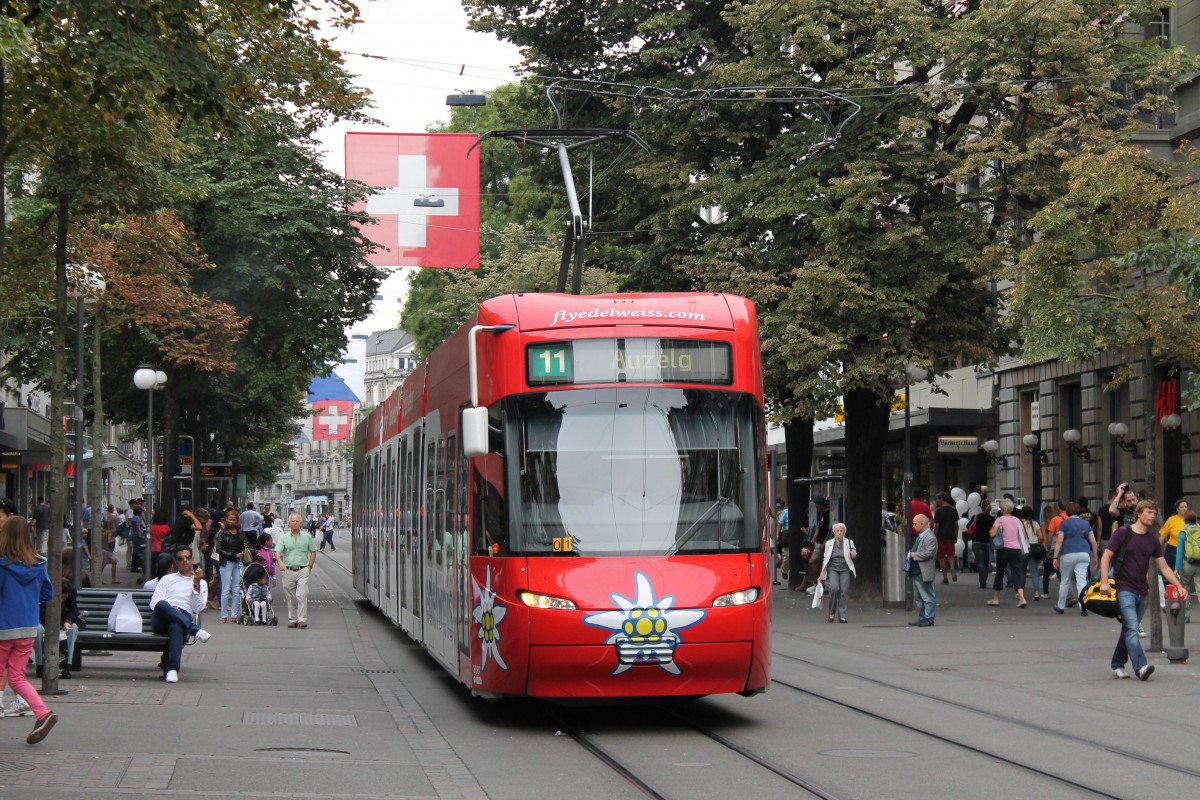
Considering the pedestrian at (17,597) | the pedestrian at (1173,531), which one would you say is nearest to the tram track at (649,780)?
the pedestrian at (17,597)

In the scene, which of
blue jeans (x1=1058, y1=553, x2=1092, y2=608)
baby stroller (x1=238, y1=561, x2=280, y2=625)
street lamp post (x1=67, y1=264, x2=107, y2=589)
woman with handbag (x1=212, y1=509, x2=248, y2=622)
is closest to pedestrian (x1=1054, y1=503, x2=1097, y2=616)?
blue jeans (x1=1058, y1=553, x2=1092, y2=608)

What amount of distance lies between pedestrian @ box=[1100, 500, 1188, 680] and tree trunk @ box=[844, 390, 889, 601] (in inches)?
463

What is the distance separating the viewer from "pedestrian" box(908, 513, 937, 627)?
23.3 metres

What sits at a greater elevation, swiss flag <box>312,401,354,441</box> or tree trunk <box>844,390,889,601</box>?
swiss flag <box>312,401,354,441</box>

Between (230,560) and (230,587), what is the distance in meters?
0.52

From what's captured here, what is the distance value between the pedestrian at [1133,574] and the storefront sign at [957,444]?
2465 centimetres

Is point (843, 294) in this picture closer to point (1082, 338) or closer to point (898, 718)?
point (1082, 338)

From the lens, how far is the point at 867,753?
37.4ft

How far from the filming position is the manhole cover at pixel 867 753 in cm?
→ 1127

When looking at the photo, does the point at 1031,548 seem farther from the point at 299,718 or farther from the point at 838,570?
the point at 299,718

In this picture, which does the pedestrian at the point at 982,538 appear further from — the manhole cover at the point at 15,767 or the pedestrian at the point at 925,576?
the manhole cover at the point at 15,767

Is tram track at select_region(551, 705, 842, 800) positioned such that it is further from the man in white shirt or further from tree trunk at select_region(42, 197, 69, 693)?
the man in white shirt

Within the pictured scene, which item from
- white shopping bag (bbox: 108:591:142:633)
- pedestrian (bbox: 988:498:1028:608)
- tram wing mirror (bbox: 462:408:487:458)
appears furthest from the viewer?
pedestrian (bbox: 988:498:1028:608)

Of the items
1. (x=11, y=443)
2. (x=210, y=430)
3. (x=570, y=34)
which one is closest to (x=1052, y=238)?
(x=570, y=34)
